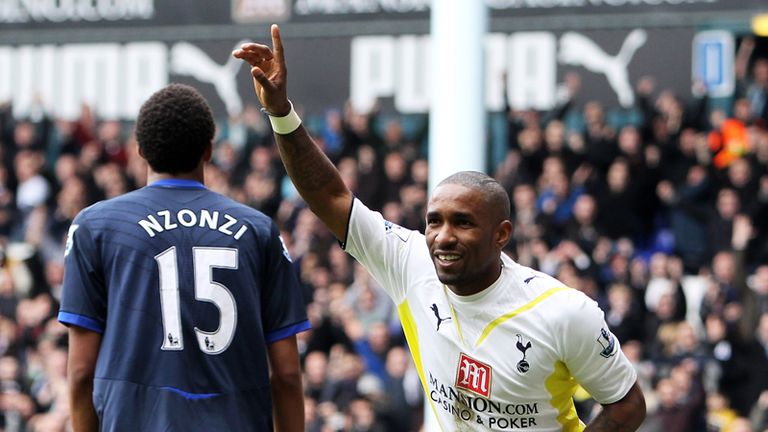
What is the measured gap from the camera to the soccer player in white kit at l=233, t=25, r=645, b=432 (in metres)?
4.98

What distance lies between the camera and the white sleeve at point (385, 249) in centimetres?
528

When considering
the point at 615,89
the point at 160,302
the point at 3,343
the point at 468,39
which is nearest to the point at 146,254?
the point at 160,302

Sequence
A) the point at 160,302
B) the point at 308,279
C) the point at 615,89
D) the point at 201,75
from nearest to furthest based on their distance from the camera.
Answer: the point at 160,302
the point at 308,279
the point at 615,89
the point at 201,75

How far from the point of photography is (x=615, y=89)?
57.3 ft

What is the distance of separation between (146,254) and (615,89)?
13381 mm

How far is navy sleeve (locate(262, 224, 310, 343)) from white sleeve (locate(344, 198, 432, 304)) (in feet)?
1.48

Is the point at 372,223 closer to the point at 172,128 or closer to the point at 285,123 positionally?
the point at 285,123

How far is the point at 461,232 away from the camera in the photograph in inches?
195

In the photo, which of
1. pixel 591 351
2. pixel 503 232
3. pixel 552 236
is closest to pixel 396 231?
pixel 503 232

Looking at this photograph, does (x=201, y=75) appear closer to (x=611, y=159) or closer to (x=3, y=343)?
(x=3, y=343)

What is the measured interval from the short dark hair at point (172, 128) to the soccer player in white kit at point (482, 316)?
0.96ft

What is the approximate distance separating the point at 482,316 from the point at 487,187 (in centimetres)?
48

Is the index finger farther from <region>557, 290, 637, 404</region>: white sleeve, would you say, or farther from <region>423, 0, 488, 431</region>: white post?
<region>423, 0, 488, 431</region>: white post

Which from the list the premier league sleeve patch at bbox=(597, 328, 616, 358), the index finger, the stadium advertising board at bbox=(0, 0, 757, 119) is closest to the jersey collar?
the index finger
